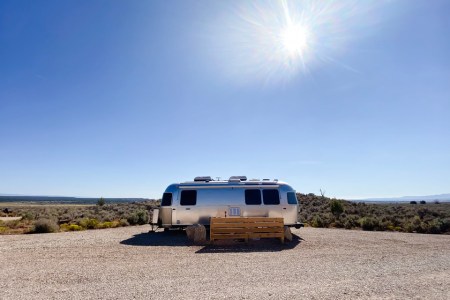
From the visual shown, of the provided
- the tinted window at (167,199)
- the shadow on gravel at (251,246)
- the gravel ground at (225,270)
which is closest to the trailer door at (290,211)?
the shadow on gravel at (251,246)

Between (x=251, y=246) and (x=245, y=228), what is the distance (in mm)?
1011

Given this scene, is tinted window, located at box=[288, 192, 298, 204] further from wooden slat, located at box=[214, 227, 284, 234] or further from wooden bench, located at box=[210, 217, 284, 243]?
wooden slat, located at box=[214, 227, 284, 234]

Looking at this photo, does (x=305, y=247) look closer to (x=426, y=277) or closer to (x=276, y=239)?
(x=276, y=239)

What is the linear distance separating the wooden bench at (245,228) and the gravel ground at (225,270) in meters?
0.51

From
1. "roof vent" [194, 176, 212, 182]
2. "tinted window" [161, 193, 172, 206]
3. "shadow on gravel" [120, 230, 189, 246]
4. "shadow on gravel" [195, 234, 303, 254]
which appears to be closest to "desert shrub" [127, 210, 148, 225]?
"shadow on gravel" [120, 230, 189, 246]

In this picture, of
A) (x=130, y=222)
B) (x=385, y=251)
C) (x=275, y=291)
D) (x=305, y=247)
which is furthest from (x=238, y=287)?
(x=130, y=222)

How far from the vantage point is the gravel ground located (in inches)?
232

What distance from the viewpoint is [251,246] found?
1161cm

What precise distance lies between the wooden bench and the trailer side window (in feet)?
6.88

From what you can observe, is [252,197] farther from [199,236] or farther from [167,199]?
[167,199]

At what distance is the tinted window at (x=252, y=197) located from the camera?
46.3 feet

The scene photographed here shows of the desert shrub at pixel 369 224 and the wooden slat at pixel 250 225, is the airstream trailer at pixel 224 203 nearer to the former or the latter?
the wooden slat at pixel 250 225

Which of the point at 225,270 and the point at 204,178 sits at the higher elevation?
the point at 204,178

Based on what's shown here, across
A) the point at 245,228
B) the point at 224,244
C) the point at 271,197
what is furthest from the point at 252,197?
the point at 224,244
